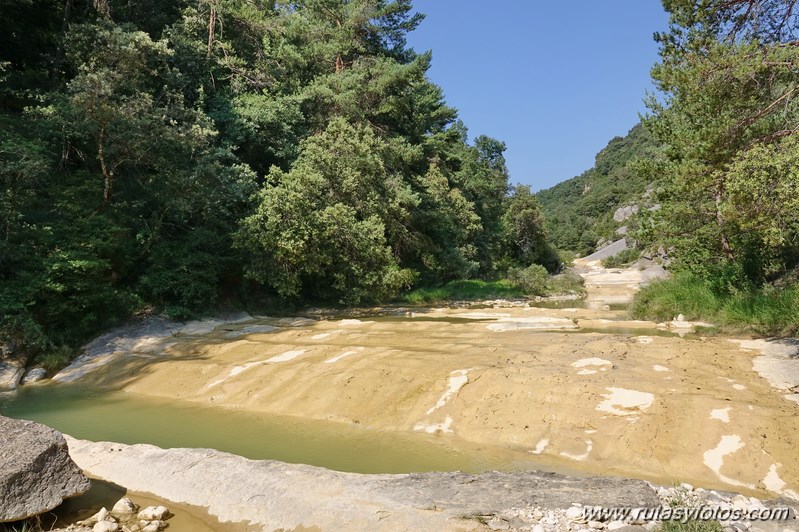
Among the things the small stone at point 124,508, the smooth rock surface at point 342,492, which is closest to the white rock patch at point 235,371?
the smooth rock surface at point 342,492

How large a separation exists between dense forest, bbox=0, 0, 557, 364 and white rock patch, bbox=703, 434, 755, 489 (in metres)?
14.5

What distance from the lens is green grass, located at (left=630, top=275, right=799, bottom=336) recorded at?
10227 mm

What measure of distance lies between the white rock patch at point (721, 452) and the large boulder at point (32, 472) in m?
6.47

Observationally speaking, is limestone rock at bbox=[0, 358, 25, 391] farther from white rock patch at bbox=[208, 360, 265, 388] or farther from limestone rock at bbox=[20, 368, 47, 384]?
white rock patch at bbox=[208, 360, 265, 388]

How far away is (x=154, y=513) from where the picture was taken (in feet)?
14.0

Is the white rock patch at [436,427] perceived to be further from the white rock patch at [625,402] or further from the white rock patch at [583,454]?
the white rock patch at [625,402]

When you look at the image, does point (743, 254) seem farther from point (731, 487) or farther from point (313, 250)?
point (313, 250)

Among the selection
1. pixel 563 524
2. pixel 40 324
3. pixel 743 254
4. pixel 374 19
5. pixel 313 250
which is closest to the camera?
pixel 563 524

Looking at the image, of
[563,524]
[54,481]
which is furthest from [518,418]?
[54,481]

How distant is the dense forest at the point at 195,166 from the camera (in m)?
14.5

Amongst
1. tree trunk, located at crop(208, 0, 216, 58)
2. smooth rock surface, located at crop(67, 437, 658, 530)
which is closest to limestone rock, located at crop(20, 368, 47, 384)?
smooth rock surface, located at crop(67, 437, 658, 530)

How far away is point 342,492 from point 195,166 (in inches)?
663

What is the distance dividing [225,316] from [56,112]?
8.94m

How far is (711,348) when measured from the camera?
9.30 meters
